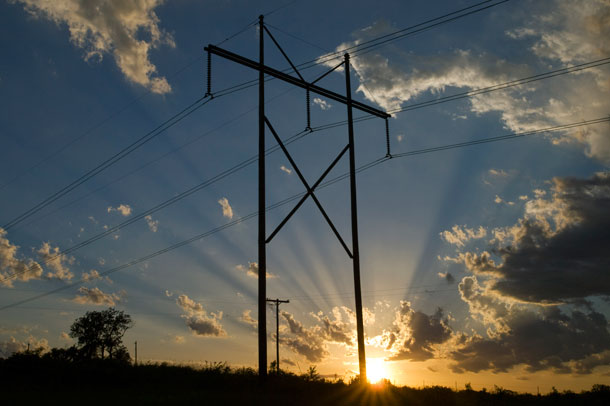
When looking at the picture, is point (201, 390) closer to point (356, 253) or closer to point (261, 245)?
point (261, 245)

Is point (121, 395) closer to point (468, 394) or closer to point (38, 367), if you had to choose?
point (38, 367)

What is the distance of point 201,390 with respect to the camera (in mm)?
25703

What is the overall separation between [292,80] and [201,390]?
54.3 ft

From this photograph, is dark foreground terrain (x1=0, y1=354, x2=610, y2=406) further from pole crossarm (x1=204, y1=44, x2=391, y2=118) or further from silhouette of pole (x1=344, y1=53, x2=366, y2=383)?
pole crossarm (x1=204, y1=44, x2=391, y2=118)

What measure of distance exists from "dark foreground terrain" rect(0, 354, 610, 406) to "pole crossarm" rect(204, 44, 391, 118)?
15059 mm

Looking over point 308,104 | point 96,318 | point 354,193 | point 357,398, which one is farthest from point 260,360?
point 96,318

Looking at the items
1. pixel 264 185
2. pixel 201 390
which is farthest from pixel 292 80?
pixel 201 390

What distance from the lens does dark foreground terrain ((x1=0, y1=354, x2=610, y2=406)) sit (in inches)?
Answer: 875

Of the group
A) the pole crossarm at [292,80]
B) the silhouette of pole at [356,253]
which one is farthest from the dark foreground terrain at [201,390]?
the pole crossarm at [292,80]

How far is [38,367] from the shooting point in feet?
116

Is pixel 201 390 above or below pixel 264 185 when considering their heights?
below

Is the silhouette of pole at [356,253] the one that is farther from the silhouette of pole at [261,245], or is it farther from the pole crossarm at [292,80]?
the silhouette of pole at [261,245]

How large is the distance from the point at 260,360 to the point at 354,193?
9482 mm

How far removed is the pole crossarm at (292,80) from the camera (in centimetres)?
2597
